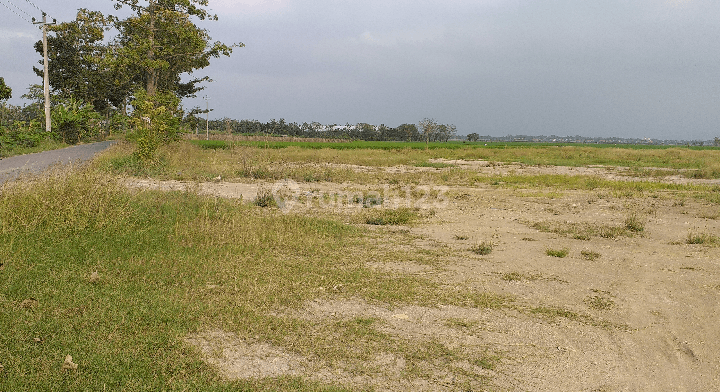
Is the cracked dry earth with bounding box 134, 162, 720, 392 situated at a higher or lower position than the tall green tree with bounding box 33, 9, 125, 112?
lower

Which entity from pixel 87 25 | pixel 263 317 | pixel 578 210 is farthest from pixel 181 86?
pixel 263 317

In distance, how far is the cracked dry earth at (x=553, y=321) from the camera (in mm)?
3584

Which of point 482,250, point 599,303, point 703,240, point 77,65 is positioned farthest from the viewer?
point 77,65

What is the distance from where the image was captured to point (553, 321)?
15.6 ft

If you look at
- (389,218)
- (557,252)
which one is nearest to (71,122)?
(389,218)

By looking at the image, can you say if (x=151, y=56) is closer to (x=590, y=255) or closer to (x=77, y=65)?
(x=77, y=65)

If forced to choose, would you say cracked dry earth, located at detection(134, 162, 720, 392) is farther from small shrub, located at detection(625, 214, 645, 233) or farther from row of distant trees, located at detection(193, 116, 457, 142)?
row of distant trees, located at detection(193, 116, 457, 142)

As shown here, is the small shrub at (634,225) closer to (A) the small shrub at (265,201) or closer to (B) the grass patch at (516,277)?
(B) the grass patch at (516,277)

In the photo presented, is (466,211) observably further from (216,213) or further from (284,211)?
(216,213)

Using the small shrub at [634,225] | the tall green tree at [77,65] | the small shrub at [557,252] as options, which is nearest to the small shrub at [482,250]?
the small shrub at [557,252]

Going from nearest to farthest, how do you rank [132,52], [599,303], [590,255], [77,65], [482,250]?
[599,303]
[590,255]
[482,250]
[132,52]
[77,65]

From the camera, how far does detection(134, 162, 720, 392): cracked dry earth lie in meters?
3.58

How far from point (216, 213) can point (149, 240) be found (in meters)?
1.75

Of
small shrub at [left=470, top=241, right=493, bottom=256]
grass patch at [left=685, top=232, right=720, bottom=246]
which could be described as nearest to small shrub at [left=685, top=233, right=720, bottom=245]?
grass patch at [left=685, top=232, right=720, bottom=246]
